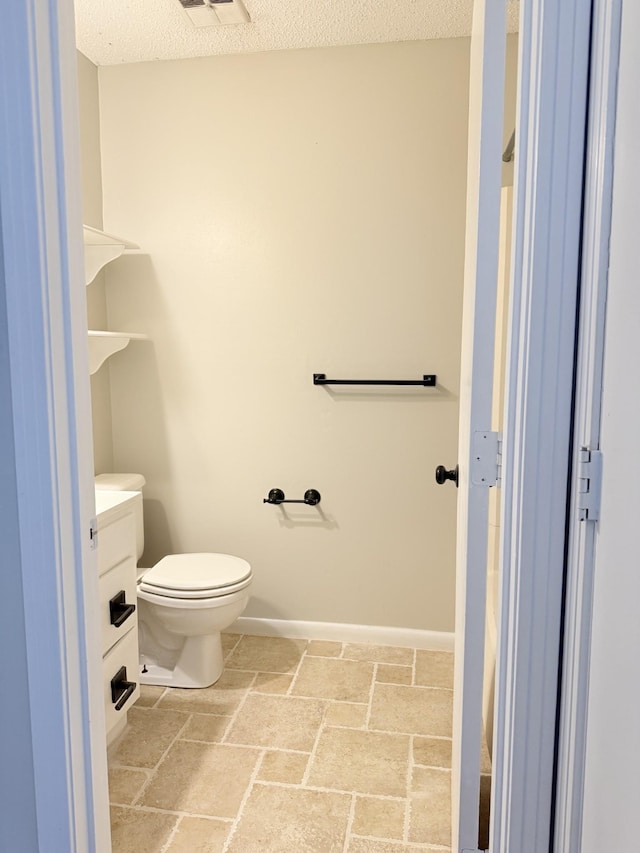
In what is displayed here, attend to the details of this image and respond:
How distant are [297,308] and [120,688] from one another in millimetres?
1620

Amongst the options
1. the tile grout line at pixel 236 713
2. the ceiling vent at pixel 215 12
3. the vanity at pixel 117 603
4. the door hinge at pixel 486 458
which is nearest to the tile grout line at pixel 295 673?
the tile grout line at pixel 236 713

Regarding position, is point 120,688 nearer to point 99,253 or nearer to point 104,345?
point 104,345

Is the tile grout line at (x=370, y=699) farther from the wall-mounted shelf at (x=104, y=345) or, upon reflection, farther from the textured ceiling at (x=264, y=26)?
the textured ceiling at (x=264, y=26)

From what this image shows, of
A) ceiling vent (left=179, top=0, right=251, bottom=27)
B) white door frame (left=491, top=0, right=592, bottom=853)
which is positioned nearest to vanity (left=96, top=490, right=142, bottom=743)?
white door frame (left=491, top=0, right=592, bottom=853)

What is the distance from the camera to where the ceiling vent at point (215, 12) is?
2229 millimetres

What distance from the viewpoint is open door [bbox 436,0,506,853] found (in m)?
1.11

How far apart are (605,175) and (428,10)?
184 centimetres

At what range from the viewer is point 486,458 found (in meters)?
1.15

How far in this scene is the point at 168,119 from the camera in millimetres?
2748

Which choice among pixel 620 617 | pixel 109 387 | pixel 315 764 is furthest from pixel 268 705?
pixel 620 617

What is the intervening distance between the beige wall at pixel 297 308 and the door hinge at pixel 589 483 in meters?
1.75

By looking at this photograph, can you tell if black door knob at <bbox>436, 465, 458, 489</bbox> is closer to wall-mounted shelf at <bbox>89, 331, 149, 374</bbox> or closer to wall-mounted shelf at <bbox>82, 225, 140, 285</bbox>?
wall-mounted shelf at <bbox>89, 331, 149, 374</bbox>

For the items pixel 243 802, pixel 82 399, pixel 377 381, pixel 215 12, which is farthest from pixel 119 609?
pixel 215 12

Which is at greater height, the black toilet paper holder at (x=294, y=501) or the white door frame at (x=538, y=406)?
the white door frame at (x=538, y=406)
